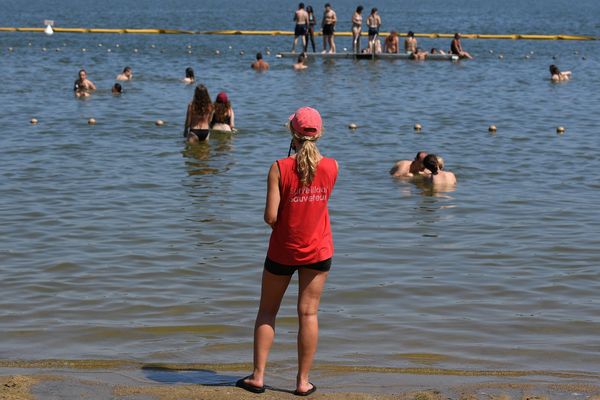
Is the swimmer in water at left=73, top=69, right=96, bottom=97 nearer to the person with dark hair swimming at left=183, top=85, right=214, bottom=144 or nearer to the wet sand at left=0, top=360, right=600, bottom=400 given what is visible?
the person with dark hair swimming at left=183, top=85, right=214, bottom=144

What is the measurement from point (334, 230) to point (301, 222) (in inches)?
246

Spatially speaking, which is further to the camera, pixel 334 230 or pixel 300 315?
pixel 334 230

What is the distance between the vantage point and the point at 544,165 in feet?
58.1

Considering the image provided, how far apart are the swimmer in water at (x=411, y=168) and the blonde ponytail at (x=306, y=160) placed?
9.48m

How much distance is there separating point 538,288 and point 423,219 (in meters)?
3.42

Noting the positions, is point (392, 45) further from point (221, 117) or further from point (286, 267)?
point (286, 267)

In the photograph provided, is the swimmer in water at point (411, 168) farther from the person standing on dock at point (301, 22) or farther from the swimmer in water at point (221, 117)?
the person standing on dock at point (301, 22)

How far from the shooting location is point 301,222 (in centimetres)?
664

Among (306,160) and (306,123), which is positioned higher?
(306,123)

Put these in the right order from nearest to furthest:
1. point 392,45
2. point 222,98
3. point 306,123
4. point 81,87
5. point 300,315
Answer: point 306,123 → point 300,315 → point 222,98 → point 81,87 → point 392,45

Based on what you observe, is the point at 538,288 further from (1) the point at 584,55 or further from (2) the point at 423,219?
(1) the point at 584,55

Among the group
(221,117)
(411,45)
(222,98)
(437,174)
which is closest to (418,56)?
(411,45)

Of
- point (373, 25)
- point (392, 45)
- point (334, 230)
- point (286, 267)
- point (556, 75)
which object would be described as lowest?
point (334, 230)

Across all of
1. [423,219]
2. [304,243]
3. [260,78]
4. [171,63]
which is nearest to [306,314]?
[304,243]
